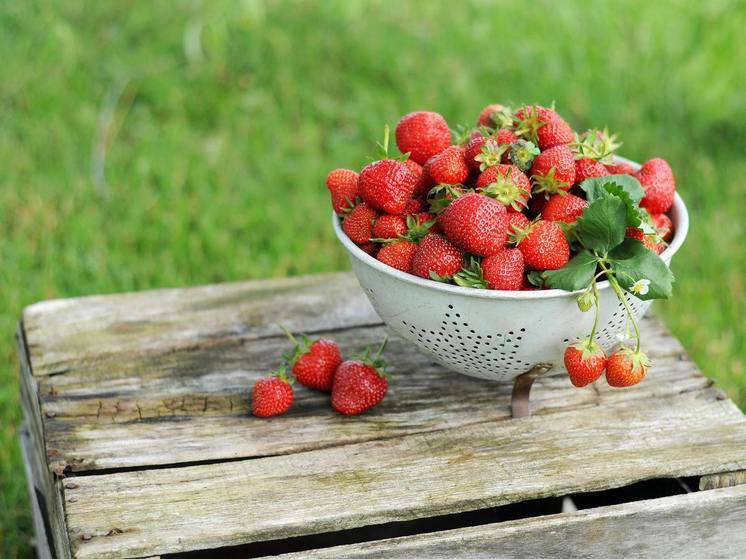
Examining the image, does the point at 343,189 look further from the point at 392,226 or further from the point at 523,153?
the point at 523,153

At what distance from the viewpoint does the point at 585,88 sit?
3430mm

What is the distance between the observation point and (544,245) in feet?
4.09

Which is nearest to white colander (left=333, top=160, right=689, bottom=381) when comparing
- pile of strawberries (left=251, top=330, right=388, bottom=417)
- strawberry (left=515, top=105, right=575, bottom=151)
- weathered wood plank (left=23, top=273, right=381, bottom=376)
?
pile of strawberries (left=251, top=330, right=388, bottom=417)

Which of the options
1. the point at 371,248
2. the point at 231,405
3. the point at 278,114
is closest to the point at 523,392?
the point at 371,248

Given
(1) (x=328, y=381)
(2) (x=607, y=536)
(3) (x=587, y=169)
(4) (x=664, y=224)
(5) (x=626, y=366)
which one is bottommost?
(2) (x=607, y=536)

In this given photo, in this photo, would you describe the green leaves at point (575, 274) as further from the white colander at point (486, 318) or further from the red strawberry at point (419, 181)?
the red strawberry at point (419, 181)

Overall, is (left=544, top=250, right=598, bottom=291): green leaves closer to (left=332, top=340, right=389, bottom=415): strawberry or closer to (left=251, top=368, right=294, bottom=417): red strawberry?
(left=332, top=340, right=389, bottom=415): strawberry

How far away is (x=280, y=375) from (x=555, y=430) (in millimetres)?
414

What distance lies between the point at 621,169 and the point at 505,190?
266mm

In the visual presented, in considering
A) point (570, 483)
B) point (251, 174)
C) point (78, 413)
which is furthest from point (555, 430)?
point (251, 174)

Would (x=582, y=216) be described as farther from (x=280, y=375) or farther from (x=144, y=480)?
(x=144, y=480)

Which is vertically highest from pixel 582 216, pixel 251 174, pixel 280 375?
pixel 582 216

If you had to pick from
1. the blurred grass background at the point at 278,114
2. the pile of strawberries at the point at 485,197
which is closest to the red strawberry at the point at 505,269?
the pile of strawberries at the point at 485,197

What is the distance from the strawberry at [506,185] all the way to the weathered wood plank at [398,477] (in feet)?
1.18
